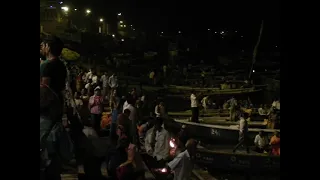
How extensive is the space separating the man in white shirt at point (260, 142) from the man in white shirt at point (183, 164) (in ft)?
2.43

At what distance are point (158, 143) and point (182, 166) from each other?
450 millimetres

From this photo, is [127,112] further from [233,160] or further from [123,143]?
[233,160]

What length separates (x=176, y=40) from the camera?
516 cm

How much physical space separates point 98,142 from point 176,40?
4.64 ft

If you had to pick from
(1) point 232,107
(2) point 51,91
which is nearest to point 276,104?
(1) point 232,107

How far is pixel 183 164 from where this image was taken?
14.6ft

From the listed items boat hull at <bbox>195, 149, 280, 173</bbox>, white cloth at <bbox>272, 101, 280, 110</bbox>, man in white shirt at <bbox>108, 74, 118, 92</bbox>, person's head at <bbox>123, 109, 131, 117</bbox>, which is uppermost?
man in white shirt at <bbox>108, 74, 118, 92</bbox>

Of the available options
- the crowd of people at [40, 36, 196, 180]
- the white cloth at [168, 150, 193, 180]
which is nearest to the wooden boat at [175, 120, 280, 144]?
the crowd of people at [40, 36, 196, 180]

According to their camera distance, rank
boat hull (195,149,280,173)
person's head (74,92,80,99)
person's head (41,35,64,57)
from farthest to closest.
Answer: boat hull (195,149,280,173) → person's head (74,92,80,99) → person's head (41,35,64,57)

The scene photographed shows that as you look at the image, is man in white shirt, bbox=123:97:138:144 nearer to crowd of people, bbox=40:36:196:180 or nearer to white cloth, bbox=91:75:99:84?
crowd of people, bbox=40:36:196:180

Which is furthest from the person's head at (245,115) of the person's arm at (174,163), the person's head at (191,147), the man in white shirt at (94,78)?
the man in white shirt at (94,78)

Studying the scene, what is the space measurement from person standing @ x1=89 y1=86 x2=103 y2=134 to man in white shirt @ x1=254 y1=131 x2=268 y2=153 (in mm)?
1607

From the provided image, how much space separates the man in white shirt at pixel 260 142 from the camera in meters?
4.82

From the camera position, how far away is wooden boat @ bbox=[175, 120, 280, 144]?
4875 millimetres
